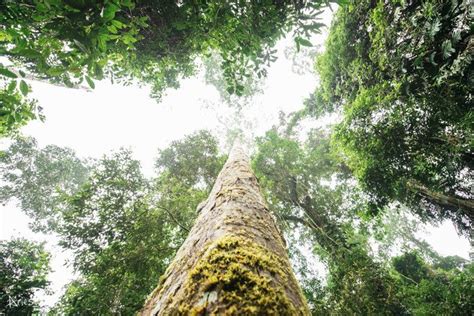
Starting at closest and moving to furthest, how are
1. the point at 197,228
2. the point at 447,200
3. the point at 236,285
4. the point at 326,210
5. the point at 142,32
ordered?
the point at 236,285 < the point at 197,228 < the point at 142,32 < the point at 447,200 < the point at 326,210

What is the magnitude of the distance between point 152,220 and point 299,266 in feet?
19.3

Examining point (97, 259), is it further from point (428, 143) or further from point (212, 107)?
point (212, 107)

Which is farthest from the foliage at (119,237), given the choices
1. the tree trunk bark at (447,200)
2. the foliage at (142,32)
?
the tree trunk bark at (447,200)

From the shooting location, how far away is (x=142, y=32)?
214 inches

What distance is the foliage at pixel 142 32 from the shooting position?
82.7 inches

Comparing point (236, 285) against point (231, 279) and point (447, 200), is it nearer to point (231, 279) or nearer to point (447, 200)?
point (231, 279)

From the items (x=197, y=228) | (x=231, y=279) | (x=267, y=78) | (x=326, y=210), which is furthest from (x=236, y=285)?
(x=326, y=210)

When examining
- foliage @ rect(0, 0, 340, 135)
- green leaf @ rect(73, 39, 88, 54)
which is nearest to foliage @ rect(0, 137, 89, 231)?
foliage @ rect(0, 0, 340, 135)

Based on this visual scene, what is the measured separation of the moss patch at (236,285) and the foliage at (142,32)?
209cm

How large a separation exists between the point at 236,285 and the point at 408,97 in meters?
5.39

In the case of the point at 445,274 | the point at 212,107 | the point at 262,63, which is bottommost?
the point at 262,63

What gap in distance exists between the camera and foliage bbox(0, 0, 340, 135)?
2102mm

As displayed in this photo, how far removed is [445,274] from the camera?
13602mm

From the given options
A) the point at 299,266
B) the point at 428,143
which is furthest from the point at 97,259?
the point at 428,143
